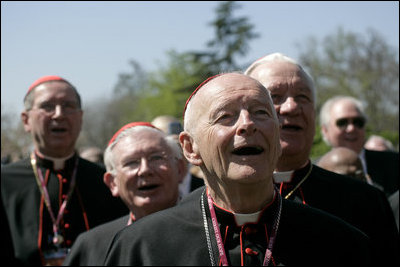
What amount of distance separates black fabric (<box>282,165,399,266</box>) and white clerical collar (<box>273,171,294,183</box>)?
4 centimetres

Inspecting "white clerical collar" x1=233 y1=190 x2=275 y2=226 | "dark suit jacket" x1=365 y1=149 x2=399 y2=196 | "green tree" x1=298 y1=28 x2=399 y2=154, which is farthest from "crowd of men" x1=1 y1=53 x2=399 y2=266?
"green tree" x1=298 y1=28 x2=399 y2=154

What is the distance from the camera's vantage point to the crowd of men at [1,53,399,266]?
8.92 feet

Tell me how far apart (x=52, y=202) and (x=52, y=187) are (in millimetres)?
192

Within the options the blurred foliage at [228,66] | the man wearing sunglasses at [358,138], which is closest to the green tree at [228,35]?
the blurred foliage at [228,66]

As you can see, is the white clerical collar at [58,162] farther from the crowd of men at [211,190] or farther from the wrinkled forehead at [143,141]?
the wrinkled forehead at [143,141]

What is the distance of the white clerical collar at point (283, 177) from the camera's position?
375 centimetres

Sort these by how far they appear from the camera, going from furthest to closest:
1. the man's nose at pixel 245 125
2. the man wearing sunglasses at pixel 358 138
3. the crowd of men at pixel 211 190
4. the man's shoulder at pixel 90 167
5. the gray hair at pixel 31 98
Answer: the man wearing sunglasses at pixel 358 138 < the man's shoulder at pixel 90 167 < the gray hair at pixel 31 98 < the crowd of men at pixel 211 190 < the man's nose at pixel 245 125

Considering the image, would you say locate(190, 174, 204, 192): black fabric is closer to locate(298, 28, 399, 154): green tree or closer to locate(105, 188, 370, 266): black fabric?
locate(105, 188, 370, 266): black fabric

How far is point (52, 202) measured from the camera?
19.0 ft

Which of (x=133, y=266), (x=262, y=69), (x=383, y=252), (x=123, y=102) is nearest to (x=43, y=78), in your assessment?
(x=262, y=69)

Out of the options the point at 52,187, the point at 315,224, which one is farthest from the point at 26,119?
the point at 315,224

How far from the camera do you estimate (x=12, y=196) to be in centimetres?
584

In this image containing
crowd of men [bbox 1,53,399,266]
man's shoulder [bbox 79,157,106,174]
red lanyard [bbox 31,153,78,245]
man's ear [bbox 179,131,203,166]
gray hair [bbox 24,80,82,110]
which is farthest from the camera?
man's shoulder [bbox 79,157,106,174]

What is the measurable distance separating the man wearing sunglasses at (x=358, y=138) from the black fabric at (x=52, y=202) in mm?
2949
